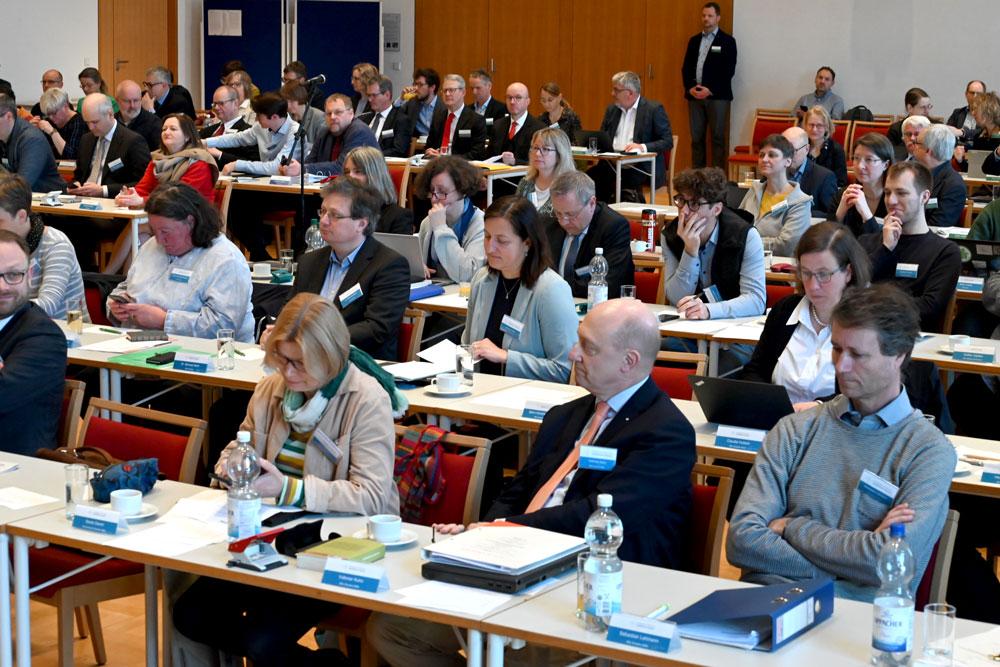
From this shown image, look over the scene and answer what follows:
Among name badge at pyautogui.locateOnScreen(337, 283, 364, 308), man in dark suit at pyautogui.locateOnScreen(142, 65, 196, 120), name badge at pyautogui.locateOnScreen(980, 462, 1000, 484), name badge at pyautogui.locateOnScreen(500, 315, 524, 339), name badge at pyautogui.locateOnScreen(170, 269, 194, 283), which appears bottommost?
name badge at pyautogui.locateOnScreen(980, 462, 1000, 484)

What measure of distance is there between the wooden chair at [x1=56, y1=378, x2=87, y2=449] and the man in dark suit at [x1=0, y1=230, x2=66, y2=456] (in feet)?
0.09

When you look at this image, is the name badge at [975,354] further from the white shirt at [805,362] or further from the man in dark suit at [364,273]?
the man in dark suit at [364,273]

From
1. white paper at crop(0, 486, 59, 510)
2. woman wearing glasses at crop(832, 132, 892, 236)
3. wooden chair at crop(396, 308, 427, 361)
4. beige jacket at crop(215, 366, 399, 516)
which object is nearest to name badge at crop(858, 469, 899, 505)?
beige jacket at crop(215, 366, 399, 516)

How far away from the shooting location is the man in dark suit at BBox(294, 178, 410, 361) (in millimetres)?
5516

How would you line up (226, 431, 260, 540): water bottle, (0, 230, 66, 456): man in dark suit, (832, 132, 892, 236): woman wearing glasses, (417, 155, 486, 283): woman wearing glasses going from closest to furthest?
(226, 431, 260, 540): water bottle, (0, 230, 66, 456): man in dark suit, (417, 155, 486, 283): woman wearing glasses, (832, 132, 892, 236): woman wearing glasses

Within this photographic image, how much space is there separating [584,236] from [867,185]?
1.96 meters

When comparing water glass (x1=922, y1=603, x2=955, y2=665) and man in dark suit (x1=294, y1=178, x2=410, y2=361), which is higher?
man in dark suit (x1=294, y1=178, x2=410, y2=361)

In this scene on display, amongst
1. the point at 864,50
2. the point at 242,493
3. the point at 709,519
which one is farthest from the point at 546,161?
the point at 864,50

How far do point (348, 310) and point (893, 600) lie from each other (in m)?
3.44

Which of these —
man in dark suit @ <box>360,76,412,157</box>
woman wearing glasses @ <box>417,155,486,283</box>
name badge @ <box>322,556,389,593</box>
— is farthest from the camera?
man in dark suit @ <box>360,76,412,157</box>

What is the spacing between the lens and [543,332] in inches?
200

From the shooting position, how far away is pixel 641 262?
7.69 meters

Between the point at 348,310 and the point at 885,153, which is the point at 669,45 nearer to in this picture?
the point at 885,153

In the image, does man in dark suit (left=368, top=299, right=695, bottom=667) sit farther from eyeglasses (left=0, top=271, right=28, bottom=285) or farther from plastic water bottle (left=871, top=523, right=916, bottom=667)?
eyeglasses (left=0, top=271, right=28, bottom=285)
